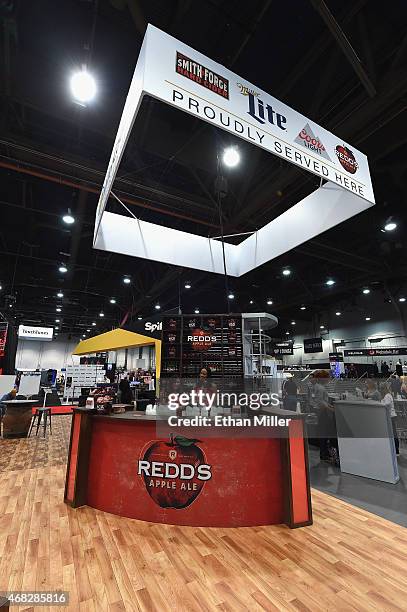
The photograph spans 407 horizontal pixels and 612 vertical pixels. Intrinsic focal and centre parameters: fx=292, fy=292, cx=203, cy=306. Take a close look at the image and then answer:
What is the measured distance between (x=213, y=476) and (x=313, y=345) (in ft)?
55.6

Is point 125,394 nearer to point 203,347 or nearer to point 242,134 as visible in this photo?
point 203,347

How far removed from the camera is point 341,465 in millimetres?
4508

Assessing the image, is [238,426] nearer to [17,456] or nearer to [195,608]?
[195,608]

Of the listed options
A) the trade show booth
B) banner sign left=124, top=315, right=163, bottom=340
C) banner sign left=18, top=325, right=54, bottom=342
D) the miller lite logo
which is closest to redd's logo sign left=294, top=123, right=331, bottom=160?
the miller lite logo

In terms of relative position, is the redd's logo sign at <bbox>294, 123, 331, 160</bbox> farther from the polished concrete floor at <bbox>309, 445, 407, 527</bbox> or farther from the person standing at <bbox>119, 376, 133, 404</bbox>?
the person standing at <bbox>119, 376, 133, 404</bbox>

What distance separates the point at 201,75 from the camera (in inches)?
73.4

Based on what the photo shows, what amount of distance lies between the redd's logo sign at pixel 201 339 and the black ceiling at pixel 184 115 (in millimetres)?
2082

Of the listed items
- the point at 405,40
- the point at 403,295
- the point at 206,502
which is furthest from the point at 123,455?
the point at 403,295

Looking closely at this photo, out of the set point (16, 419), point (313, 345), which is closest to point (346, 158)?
point (16, 419)

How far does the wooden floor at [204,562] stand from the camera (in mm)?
1814

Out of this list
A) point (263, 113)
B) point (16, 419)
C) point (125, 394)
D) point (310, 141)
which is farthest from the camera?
point (16, 419)

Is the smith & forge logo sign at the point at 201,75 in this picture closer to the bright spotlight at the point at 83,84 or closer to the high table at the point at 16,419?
the bright spotlight at the point at 83,84

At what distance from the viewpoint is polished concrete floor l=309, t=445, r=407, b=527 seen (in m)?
3.12

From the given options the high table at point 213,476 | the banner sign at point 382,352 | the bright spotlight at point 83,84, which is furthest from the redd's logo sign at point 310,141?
the banner sign at point 382,352
